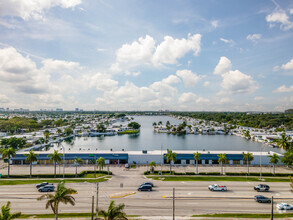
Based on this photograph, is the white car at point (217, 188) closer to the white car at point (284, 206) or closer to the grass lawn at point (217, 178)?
the grass lawn at point (217, 178)

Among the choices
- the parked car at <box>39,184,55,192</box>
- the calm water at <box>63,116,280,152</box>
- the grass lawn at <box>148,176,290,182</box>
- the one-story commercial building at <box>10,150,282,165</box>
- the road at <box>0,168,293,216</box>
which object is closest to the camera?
the road at <box>0,168,293,216</box>

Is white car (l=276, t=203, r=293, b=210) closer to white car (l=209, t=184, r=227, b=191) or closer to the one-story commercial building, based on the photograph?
white car (l=209, t=184, r=227, b=191)

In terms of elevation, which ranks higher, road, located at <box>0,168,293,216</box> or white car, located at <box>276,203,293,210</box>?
white car, located at <box>276,203,293,210</box>

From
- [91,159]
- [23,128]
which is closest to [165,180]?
[91,159]

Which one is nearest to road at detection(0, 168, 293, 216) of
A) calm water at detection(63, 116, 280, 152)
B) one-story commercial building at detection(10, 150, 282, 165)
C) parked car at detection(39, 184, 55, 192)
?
parked car at detection(39, 184, 55, 192)

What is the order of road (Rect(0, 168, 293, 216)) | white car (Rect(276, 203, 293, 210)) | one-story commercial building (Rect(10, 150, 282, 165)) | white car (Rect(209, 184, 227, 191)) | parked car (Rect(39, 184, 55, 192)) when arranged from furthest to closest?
one-story commercial building (Rect(10, 150, 282, 165)), white car (Rect(209, 184, 227, 191)), parked car (Rect(39, 184, 55, 192)), road (Rect(0, 168, 293, 216)), white car (Rect(276, 203, 293, 210))


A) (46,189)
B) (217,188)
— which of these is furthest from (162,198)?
(46,189)

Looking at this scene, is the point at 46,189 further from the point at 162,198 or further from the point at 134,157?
the point at 134,157

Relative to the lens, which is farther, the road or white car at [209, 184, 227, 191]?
white car at [209, 184, 227, 191]

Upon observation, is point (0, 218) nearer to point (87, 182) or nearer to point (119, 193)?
point (119, 193)
